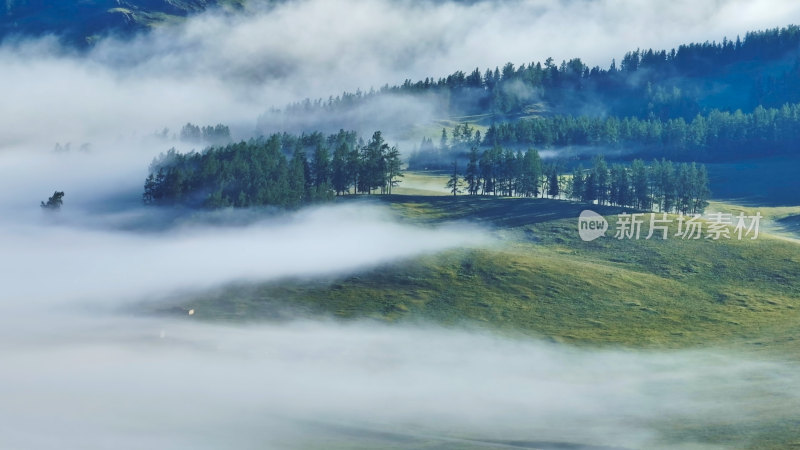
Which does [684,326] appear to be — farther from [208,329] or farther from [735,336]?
[208,329]

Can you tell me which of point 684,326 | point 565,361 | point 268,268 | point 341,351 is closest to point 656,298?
point 684,326

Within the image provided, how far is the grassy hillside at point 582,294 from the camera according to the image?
484ft

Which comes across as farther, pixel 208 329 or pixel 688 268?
pixel 688 268

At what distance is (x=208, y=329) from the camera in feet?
490

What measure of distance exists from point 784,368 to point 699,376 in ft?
34.5

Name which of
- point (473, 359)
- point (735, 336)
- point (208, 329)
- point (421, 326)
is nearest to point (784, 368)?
point (735, 336)

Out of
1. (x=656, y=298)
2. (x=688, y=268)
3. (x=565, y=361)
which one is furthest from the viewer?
(x=688, y=268)

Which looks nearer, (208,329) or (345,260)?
(208,329)

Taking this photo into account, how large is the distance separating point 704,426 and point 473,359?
145 ft

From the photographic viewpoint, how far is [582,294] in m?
164

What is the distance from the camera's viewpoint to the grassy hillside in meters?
147

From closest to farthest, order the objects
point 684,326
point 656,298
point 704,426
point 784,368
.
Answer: point 704,426
point 784,368
point 684,326
point 656,298

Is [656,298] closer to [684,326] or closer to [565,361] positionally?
[684,326]

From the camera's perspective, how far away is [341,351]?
455 ft
